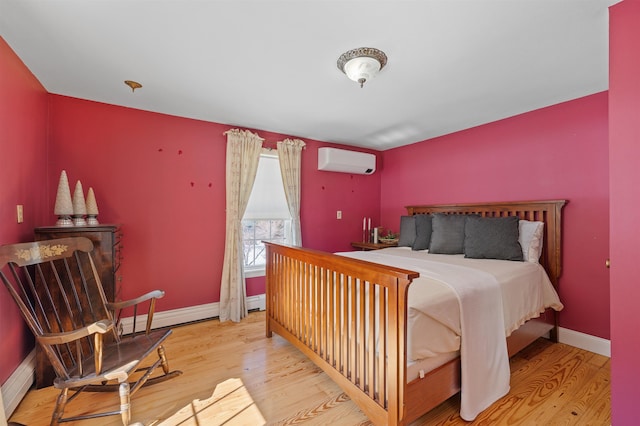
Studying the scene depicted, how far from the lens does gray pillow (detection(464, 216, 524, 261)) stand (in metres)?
2.52

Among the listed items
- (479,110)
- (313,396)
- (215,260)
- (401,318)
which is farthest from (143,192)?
(479,110)

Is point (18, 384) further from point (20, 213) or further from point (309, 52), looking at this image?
point (309, 52)

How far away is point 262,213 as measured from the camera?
11.5 feet

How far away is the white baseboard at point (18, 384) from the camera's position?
64.1 inches

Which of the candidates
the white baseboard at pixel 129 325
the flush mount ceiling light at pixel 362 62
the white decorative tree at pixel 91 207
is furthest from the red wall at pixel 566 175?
the white decorative tree at pixel 91 207

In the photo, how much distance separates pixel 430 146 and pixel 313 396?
3.24 metres

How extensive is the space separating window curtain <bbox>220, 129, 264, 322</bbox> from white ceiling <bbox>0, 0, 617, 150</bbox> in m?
0.47

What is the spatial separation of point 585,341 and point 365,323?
2.28 meters

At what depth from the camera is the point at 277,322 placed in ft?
8.44

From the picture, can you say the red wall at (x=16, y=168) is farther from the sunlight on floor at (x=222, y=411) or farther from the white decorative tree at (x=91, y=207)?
the sunlight on floor at (x=222, y=411)

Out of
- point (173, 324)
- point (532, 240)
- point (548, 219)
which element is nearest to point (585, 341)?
point (532, 240)

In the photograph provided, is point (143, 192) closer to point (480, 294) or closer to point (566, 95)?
point (480, 294)

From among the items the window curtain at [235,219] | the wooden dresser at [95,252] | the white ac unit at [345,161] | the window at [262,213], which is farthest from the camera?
the white ac unit at [345,161]

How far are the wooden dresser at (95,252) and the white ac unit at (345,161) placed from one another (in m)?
2.46
